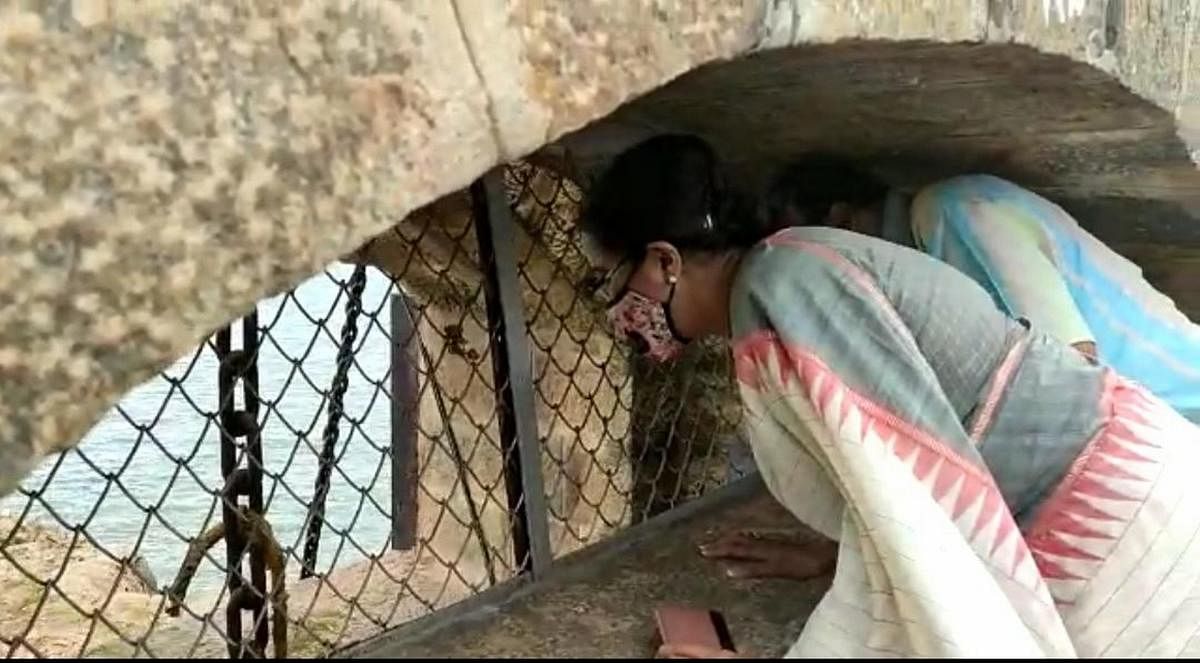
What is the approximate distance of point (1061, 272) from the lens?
1.50 meters

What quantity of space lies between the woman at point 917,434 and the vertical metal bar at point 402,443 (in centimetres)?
128

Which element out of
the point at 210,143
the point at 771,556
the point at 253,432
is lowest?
the point at 771,556

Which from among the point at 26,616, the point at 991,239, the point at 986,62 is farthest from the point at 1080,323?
the point at 26,616

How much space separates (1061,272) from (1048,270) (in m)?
0.06

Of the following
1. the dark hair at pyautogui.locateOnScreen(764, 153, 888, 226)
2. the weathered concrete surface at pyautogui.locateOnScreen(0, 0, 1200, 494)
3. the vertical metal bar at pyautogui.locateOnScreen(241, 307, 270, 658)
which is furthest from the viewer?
the dark hair at pyautogui.locateOnScreen(764, 153, 888, 226)

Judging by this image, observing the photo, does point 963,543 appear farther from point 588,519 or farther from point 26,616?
point 26,616

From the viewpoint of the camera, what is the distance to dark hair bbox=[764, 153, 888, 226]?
5.30 feet

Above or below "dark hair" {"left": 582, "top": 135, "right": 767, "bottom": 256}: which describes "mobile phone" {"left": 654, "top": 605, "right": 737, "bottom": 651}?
below

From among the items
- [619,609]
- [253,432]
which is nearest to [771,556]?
[619,609]

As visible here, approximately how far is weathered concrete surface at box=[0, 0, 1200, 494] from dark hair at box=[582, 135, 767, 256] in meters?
0.26

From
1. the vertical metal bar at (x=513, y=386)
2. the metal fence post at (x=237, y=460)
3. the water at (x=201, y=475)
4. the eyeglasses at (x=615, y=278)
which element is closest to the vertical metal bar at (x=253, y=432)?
the metal fence post at (x=237, y=460)

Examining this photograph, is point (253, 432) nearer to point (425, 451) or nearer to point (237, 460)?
point (237, 460)

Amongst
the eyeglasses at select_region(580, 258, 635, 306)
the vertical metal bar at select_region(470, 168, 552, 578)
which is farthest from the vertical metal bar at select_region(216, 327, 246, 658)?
the eyeglasses at select_region(580, 258, 635, 306)

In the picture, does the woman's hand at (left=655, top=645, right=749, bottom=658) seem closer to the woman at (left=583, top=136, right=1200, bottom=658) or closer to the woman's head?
the woman at (left=583, top=136, right=1200, bottom=658)
